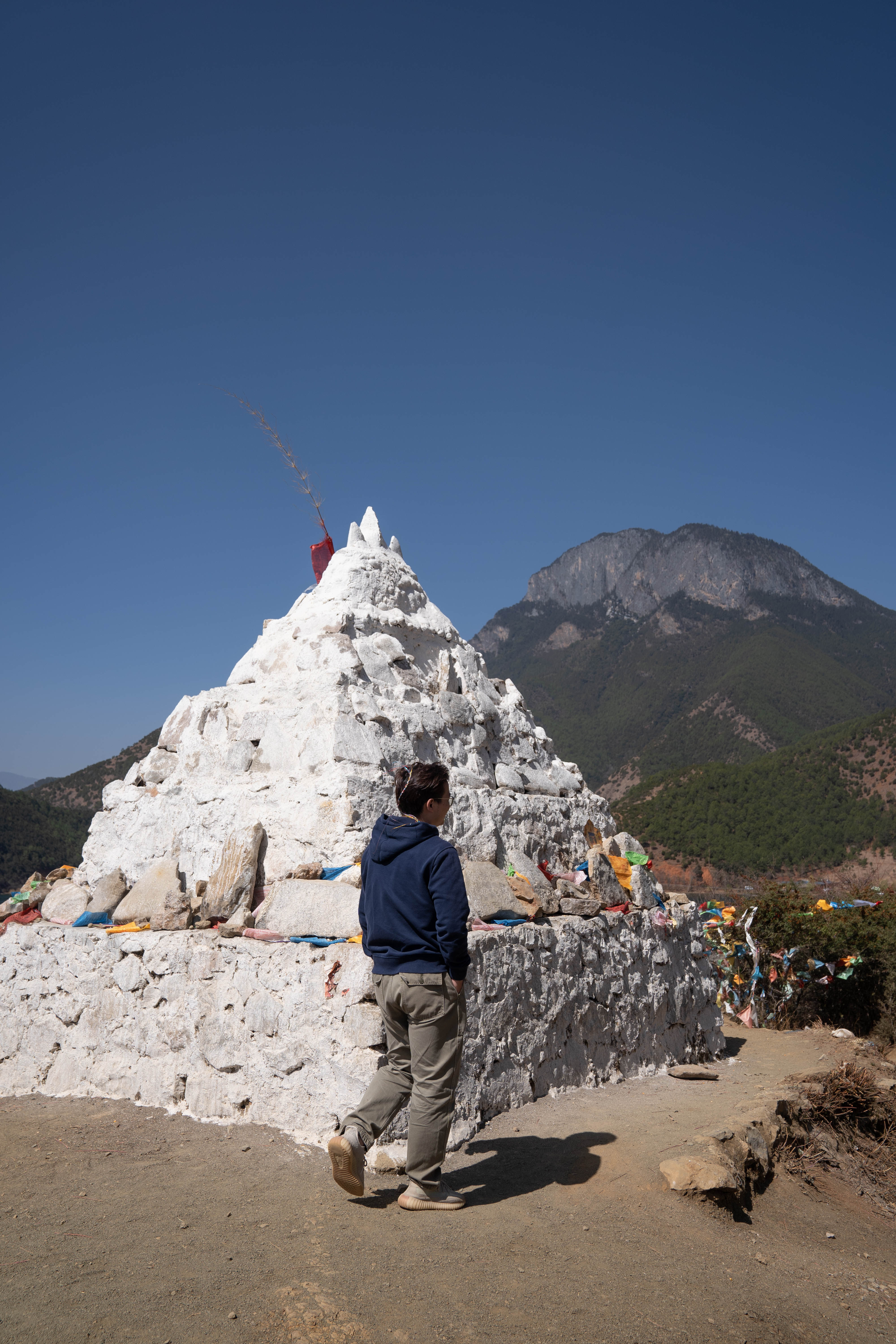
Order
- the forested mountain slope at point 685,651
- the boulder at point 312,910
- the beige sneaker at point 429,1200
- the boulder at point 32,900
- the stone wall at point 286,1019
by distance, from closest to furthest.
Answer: the beige sneaker at point 429,1200
the stone wall at point 286,1019
the boulder at point 312,910
the boulder at point 32,900
the forested mountain slope at point 685,651

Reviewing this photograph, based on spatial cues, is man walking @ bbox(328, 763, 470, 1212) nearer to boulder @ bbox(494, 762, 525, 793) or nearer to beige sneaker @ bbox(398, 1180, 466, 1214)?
beige sneaker @ bbox(398, 1180, 466, 1214)

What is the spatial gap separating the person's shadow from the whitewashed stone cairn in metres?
0.23

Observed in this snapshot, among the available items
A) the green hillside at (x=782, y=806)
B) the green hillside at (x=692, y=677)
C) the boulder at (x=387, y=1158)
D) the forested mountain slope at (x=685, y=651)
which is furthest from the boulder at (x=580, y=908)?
the forested mountain slope at (x=685, y=651)

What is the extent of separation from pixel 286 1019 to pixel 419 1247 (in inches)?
57.0

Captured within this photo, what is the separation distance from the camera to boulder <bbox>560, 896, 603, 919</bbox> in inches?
204

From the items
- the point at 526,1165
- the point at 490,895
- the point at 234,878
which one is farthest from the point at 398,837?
the point at 234,878

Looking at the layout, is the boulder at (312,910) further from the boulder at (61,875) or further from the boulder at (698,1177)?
the boulder at (61,875)

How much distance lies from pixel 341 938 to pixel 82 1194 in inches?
59.3

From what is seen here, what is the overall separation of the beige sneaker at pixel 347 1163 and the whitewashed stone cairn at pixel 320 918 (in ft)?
2.41

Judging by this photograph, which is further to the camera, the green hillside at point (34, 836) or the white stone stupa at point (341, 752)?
the green hillside at point (34, 836)

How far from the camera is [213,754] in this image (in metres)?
5.79

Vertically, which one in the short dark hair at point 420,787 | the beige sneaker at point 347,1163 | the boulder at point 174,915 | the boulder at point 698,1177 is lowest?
the boulder at point 698,1177

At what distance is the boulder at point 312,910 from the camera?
4199 millimetres

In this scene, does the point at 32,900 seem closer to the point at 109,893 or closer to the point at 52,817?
the point at 109,893
